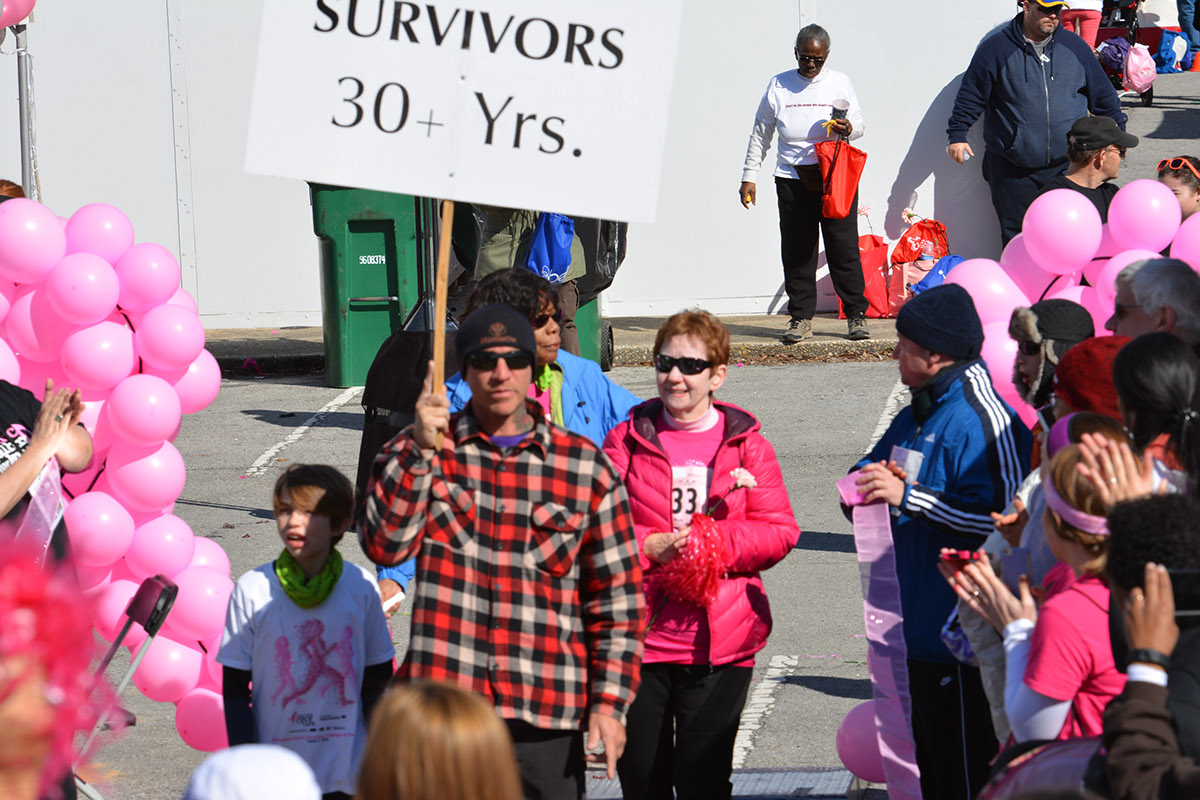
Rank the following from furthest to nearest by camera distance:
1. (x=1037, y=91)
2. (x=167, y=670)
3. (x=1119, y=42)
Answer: (x=1119, y=42) → (x=1037, y=91) → (x=167, y=670)

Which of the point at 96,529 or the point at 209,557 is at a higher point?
the point at 96,529

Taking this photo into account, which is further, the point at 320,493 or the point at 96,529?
the point at 96,529

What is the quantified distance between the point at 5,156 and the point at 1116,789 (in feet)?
40.1

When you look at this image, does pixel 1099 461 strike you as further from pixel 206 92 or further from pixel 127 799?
pixel 206 92

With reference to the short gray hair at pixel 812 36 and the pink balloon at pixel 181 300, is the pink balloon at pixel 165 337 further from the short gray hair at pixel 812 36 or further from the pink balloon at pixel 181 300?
the short gray hair at pixel 812 36

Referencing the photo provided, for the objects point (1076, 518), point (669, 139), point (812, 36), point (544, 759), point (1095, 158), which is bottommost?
point (544, 759)

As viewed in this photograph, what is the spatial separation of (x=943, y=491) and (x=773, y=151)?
30.1 ft

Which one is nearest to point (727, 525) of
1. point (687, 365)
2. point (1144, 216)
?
point (687, 365)

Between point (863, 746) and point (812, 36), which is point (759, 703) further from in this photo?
point (812, 36)

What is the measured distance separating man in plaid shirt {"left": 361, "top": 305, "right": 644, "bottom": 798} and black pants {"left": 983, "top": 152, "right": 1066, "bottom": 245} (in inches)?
351

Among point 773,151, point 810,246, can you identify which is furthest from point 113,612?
point 773,151

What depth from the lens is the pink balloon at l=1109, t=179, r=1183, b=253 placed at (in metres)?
5.65

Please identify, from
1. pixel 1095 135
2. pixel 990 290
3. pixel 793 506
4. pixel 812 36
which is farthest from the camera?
pixel 812 36

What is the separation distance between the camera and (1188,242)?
5.68 meters
